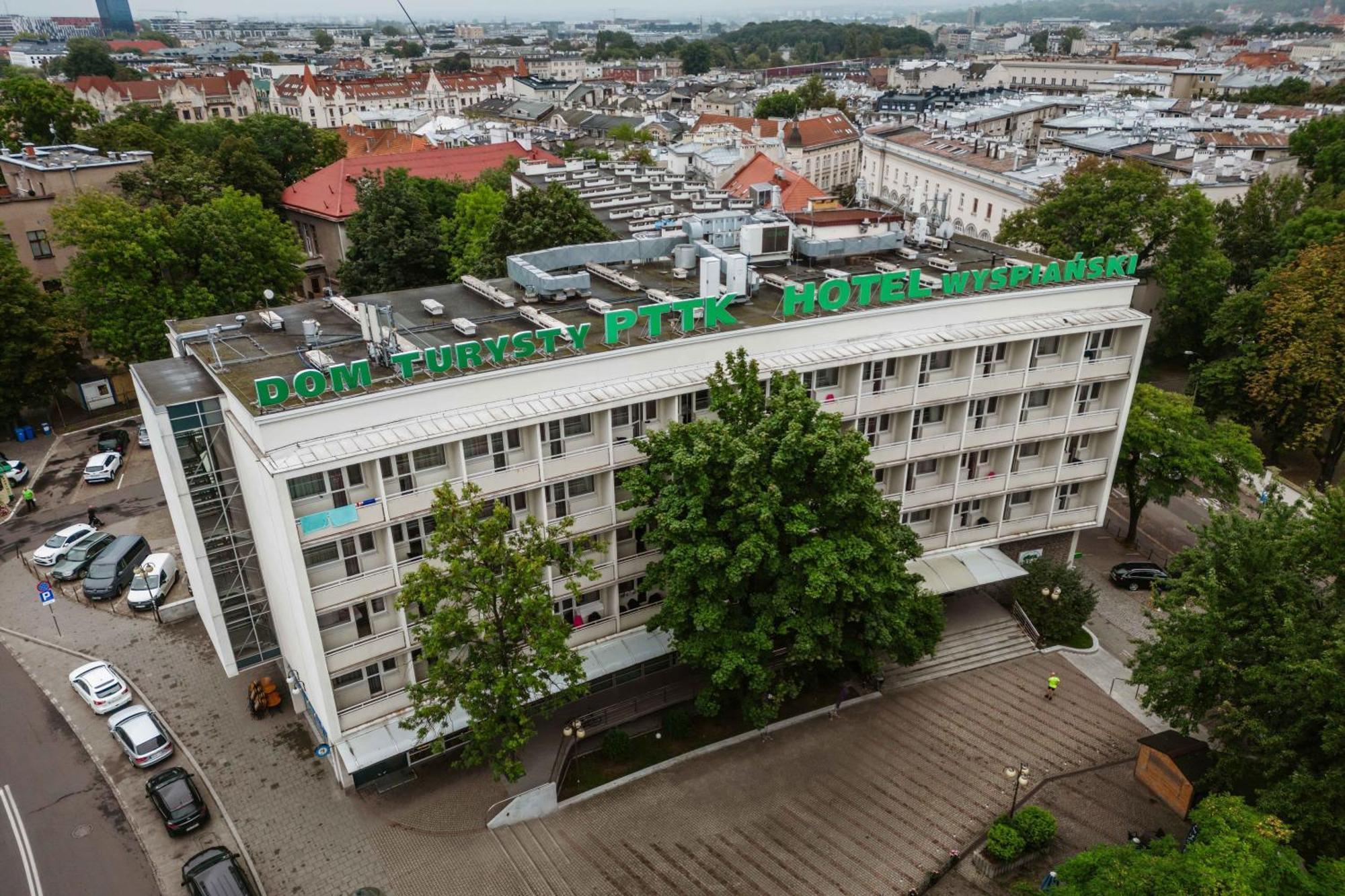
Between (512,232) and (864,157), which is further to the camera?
(864,157)

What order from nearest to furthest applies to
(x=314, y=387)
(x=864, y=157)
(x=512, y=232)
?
(x=314, y=387) → (x=512, y=232) → (x=864, y=157)

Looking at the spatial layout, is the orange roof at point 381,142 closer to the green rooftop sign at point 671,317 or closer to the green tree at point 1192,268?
the green tree at point 1192,268

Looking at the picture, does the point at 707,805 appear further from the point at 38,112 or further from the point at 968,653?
the point at 38,112

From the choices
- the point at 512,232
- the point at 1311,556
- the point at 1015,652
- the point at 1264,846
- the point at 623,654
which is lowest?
the point at 1015,652

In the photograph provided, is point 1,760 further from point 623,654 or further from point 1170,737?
point 1170,737

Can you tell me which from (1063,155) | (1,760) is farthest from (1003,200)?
(1,760)

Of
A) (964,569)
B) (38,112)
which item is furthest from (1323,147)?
(38,112)

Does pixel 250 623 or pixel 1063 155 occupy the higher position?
pixel 1063 155
